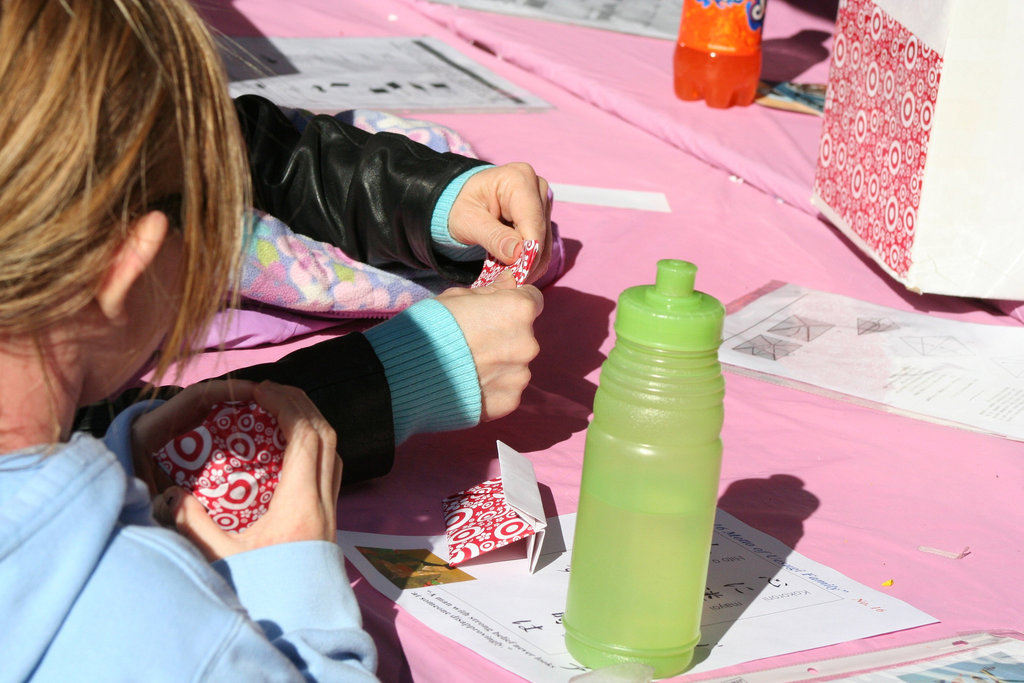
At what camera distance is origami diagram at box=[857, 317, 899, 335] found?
3.83 ft

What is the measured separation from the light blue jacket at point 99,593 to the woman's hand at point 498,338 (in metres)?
0.38

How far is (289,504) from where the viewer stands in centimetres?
60

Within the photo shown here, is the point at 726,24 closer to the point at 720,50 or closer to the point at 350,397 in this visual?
the point at 720,50

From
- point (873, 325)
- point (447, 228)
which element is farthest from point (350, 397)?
point (873, 325)

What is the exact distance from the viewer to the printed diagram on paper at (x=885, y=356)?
1031 millimetres

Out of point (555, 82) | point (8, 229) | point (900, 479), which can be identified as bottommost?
point (900, 479)

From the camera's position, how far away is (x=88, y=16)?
463mm

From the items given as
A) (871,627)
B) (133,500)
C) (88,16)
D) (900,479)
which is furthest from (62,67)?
(900,479)

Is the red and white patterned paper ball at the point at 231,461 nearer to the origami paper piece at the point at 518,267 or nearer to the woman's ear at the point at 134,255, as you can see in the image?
the woman's ear at the point at 134,255

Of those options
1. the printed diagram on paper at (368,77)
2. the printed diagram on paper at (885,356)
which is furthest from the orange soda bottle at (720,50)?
the printed diagram on paper at (885,356)

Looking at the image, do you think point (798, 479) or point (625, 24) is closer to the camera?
point (798, 479)

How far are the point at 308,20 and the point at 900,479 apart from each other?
58.4 inches

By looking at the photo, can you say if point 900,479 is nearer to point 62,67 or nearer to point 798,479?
point 798,479

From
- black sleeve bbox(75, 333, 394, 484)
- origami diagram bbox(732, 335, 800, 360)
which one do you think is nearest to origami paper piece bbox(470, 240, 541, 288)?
black sleeve bbox(75, 333, 394, 484)
